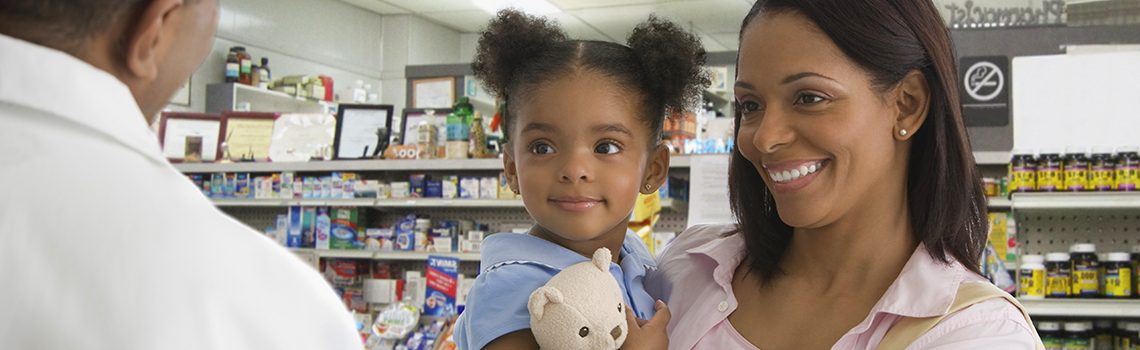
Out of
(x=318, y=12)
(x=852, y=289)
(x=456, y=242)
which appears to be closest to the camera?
(x=852, y=289)

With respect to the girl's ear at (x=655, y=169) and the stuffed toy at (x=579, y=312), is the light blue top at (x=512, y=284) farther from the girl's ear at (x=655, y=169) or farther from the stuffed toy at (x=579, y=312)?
the girl's ear at (x=655, y=169)

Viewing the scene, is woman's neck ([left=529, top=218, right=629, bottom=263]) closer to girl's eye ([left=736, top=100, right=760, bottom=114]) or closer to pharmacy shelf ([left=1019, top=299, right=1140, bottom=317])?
girl's eye ([left=736, top=100, right=760, bottom=114])

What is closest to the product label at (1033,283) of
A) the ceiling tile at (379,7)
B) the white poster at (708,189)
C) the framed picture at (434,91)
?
the white poster at (708,189)

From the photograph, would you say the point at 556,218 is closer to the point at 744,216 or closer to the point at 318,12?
the point at 744,216

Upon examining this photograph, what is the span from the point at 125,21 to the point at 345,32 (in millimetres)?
9918

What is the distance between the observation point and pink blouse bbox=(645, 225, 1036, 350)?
115 cm

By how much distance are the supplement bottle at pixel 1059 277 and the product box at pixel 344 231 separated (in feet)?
10.9

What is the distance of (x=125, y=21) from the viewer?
590 mm

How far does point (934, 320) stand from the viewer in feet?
3.90

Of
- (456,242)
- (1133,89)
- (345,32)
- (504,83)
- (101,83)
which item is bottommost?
(456,242)

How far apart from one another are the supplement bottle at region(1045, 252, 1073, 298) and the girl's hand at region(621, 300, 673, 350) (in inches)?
95.9

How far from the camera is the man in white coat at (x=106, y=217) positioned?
530 mm

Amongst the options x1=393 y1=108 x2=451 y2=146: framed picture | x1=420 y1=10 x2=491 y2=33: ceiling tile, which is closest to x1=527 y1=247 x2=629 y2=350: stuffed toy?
x1=393 y1=108 x2=451 y2=146: framed picture

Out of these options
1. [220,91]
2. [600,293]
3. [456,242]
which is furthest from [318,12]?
[600,293]
